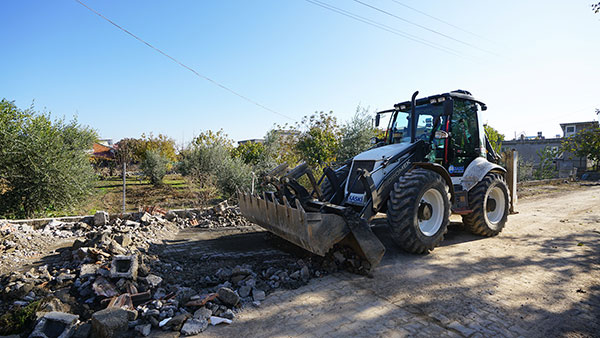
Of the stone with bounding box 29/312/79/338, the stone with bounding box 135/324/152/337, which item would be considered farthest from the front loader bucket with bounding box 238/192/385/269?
the stone with bounding box 29/312/79/338

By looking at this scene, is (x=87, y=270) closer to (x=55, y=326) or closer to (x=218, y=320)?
(x=55, y=326)

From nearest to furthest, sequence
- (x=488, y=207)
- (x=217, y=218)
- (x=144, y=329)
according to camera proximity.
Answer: (x=144, y=329), (x=488, y=207), (x=217, y=218)

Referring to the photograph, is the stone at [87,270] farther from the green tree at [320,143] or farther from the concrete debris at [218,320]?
the green tree at [320,143]

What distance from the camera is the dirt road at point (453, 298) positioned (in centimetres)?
334

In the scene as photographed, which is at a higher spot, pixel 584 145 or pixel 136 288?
pixel 584 145

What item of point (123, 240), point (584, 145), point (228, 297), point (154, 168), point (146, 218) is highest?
point (584, 145)

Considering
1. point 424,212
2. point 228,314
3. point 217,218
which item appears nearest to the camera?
point 228,314

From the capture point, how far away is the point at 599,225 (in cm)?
796

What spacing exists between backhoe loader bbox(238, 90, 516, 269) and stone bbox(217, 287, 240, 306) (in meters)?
1.17

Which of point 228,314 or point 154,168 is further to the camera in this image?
point 154,168

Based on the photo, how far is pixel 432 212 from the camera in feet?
19.0

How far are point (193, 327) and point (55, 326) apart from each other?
1.35 metres

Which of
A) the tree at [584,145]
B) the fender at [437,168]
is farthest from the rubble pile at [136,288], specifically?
the tree at [584,145]

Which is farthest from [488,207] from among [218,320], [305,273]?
[218,320]
